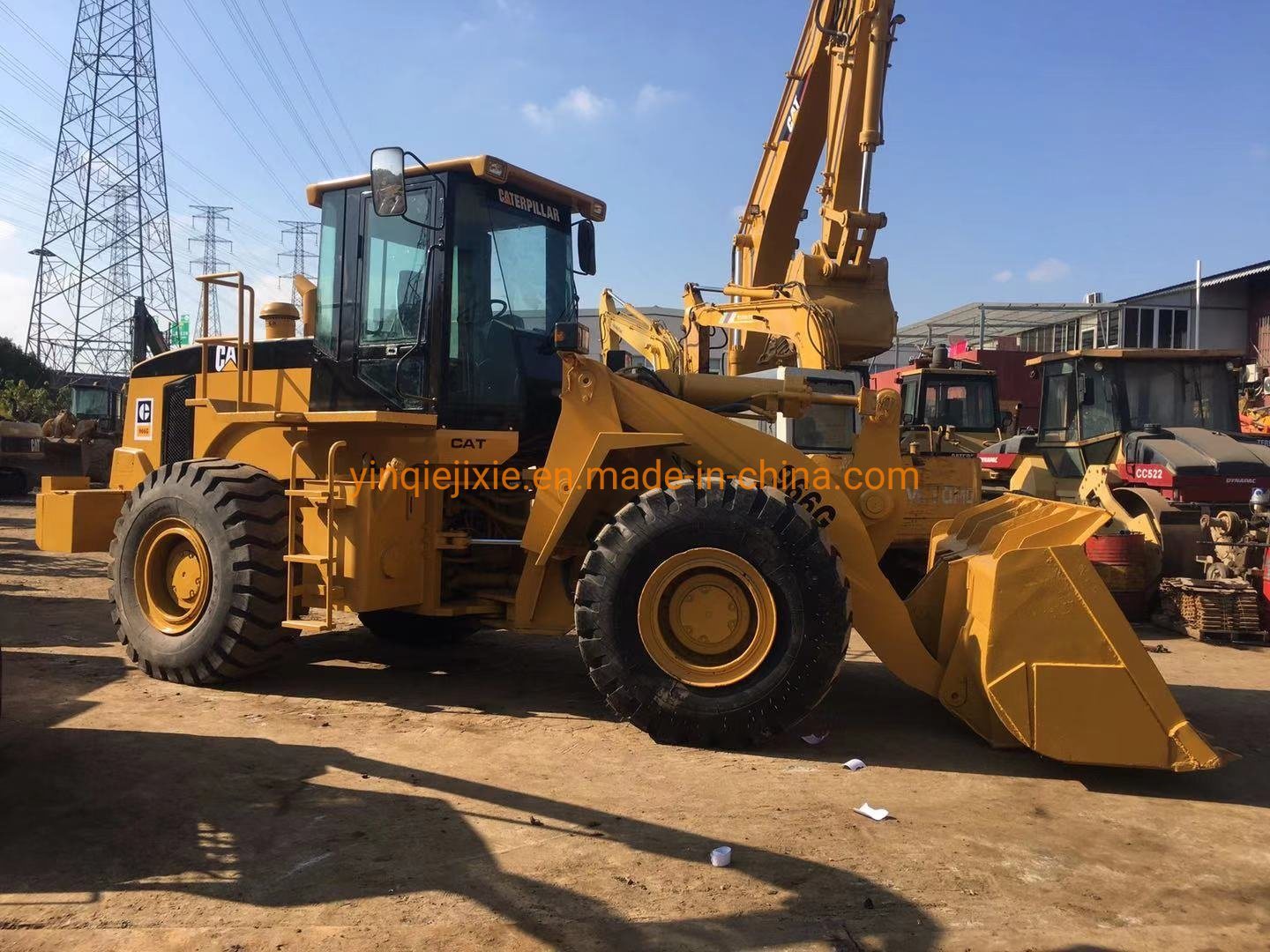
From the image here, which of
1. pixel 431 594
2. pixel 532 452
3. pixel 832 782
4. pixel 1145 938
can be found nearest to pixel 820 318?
pixel 532 452

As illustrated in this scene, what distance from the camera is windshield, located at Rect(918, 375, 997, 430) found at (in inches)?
522

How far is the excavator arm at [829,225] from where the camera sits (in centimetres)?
922

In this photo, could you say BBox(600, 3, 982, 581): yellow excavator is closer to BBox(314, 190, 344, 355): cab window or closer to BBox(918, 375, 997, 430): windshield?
BBox(918, 375, 997, 430): windshield

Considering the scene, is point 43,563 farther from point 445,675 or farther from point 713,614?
point 713,614

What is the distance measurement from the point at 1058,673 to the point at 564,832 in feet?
7.58

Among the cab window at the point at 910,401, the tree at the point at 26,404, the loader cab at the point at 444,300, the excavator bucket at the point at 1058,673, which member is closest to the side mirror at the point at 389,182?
the loader cab at the point at 444,300

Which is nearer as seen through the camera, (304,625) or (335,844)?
(335,844)

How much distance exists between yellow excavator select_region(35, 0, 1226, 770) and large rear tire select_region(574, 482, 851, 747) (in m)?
0.01

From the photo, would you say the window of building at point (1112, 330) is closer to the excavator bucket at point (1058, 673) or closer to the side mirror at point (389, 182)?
the excavator bucket at point (1058, 673)

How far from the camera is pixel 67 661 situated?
19.7ft

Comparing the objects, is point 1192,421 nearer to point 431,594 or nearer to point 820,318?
point 820,318

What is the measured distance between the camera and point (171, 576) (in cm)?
562

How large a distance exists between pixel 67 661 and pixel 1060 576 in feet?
20.3

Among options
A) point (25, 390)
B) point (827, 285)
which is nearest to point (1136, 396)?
point (827, 285)
